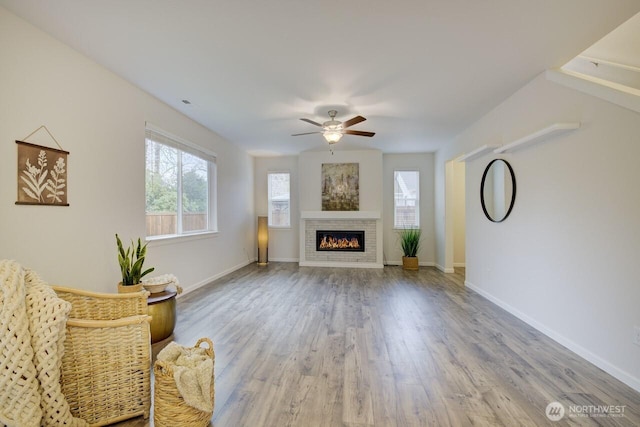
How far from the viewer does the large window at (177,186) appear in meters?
3.60

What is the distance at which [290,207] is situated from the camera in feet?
23.1

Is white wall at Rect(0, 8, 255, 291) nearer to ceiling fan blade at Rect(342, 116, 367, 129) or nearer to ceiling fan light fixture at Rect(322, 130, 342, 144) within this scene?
ceiling fan light fixture at Rect(322, 130, 342, 144)

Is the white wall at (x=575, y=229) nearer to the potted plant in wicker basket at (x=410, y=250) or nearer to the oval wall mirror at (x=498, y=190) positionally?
the oval wall mirror at (x=498, y=190)

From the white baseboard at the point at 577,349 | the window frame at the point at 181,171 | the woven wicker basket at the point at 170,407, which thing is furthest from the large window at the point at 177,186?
the white baseboard at the point at 577,349

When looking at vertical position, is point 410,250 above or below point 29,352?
below

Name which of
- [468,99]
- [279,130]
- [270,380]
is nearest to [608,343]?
[270,380]

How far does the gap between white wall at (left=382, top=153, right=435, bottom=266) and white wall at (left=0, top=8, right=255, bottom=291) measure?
15.2 feet

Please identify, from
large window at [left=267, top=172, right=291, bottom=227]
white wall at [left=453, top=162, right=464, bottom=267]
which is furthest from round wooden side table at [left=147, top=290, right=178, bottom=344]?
white wall at [left=453, top=162, right=464, bottom=267]

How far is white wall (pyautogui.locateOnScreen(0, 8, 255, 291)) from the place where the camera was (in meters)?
2.03

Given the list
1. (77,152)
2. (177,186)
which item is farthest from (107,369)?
(177,186)

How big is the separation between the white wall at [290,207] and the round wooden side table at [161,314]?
4.31 metres

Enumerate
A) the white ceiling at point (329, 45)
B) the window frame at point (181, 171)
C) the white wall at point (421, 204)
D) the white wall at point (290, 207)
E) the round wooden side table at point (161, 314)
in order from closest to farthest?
the white ceiling at point (329, 45), the round wooden side table at point (161, 314), the window frame at point (181, 171), the white wall at point (421, 204), the white wall at point (290, 207)

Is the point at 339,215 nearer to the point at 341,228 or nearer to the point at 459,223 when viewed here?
the point at 341,228

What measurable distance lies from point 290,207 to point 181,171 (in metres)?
3.21
